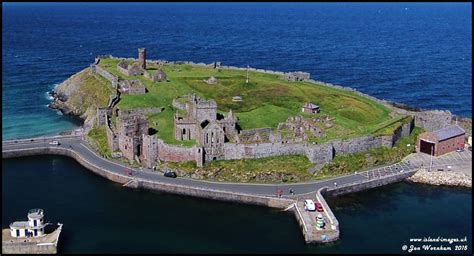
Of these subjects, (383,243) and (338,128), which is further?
(338,128)

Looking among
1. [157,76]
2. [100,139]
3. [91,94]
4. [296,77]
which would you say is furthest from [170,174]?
[296,77]

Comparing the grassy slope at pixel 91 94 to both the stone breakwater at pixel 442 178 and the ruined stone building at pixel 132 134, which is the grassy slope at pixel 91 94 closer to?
the ruined stone building at pixel 132 134

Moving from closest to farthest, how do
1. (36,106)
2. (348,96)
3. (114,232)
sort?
(114,232) < (348,96) < (36,106)

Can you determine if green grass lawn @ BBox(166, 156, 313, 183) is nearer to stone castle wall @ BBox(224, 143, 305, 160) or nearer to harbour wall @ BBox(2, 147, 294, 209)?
stone castle wall @ BBox(224, 143, 305, 160)

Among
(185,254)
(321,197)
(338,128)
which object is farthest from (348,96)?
(185,254)

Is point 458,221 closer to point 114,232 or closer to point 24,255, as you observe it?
point 114,232

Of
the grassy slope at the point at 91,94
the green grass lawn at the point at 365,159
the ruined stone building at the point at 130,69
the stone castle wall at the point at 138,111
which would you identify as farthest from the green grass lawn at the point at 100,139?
the green grass lawn at the point at 365,159

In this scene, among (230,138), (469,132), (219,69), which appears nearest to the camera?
(230,138)
